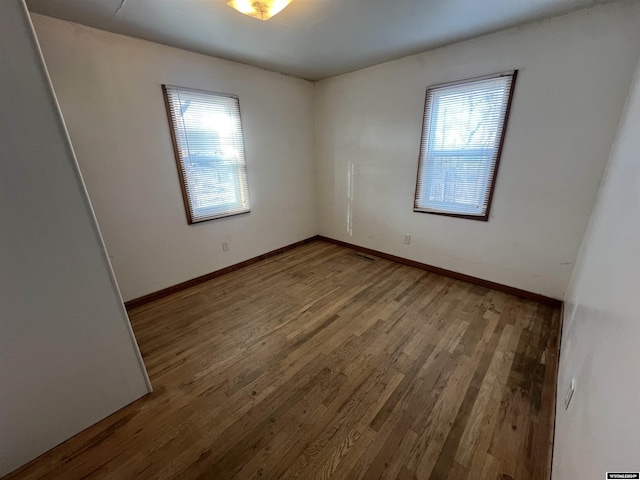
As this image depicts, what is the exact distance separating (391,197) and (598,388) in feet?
8.56

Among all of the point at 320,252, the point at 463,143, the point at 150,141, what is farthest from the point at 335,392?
the point at 150,141

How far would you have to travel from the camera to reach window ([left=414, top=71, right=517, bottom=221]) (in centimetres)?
231

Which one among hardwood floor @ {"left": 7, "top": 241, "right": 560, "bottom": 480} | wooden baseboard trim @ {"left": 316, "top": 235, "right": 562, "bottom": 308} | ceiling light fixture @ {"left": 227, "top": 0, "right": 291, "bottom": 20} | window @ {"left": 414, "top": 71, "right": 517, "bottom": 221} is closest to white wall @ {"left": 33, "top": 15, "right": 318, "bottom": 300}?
hardwood floor @ {"left": 7, "top": 241, "right": 560, "bottom": 480}

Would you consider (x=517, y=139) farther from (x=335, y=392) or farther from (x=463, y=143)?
(x=335, y=392)

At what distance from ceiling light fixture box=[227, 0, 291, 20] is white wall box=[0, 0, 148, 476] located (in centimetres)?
105

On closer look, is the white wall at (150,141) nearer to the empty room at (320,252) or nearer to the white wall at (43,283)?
the empty room at (320,252)

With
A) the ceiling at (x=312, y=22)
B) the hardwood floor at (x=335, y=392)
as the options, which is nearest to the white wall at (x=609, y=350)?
the hardwood floor at (x=335, y=392)

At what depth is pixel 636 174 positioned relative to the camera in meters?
1.10

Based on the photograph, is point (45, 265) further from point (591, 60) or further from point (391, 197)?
point (591, 60)

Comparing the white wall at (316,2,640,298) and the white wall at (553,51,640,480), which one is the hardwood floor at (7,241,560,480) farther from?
the white wall at (316,2,640,298)

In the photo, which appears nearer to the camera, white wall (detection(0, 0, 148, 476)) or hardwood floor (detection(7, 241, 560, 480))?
white wall (detection(0, 0, 148, 476))

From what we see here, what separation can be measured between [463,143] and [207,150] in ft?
8.75

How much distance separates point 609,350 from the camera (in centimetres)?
86

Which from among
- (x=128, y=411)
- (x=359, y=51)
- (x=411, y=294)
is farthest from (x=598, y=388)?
(x=359, y=51)
